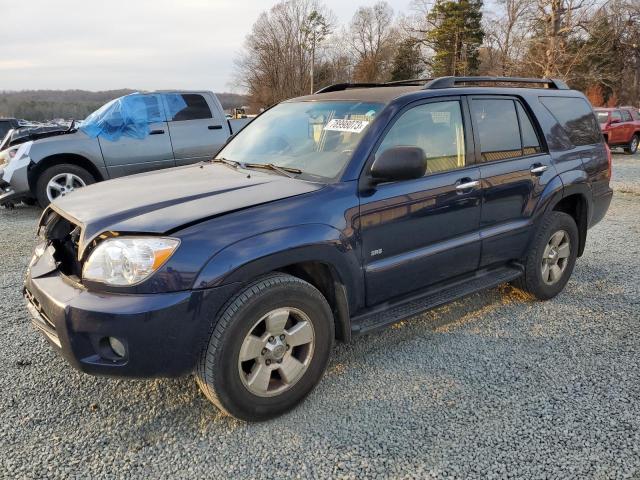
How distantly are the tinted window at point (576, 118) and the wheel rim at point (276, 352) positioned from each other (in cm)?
293

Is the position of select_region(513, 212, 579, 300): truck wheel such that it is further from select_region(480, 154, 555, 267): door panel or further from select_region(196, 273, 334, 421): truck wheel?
select_region(196, 273, 334, 421): truck wheel

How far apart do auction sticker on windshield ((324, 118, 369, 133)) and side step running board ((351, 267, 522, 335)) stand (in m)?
1.12

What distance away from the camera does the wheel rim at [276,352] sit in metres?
2.42

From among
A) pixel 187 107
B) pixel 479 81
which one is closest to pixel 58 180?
pixel 187 107

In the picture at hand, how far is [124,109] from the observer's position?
7.69 m

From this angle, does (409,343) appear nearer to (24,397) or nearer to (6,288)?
(24,397)

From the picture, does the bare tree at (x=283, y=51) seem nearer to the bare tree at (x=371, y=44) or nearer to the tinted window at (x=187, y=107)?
the bare tree at (x=371, y=44)

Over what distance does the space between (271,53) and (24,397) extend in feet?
218

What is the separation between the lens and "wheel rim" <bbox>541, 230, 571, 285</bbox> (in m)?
4.02

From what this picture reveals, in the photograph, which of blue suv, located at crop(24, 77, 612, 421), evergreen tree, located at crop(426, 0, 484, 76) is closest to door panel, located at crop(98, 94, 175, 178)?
blue suv, located at crop(24, 77, 612, 421)

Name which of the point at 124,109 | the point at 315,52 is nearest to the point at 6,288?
the point at 124,109

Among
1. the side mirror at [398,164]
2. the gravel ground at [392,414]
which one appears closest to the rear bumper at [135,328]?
the gravel ground at [392,414]

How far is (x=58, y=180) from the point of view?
743cm

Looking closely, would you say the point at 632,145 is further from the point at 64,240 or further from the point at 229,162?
the point at 64,240
